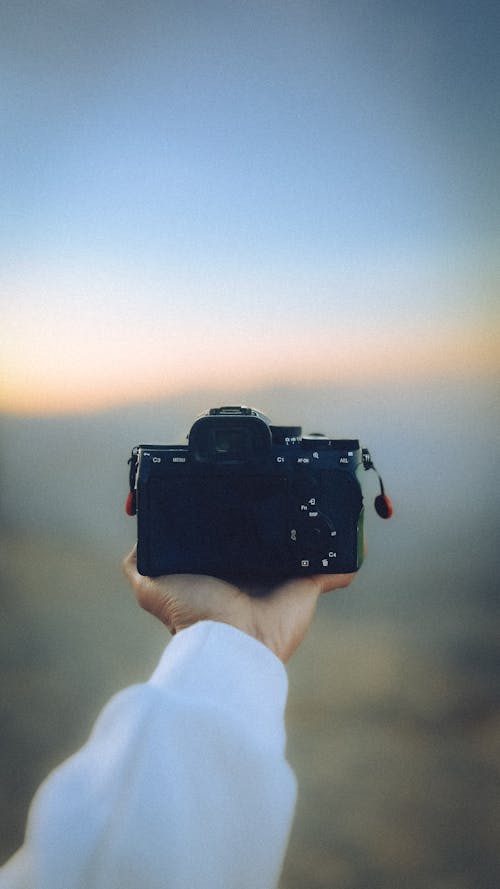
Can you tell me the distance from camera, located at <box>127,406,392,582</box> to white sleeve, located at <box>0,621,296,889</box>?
0.38 metres

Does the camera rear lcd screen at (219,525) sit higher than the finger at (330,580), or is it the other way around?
the camera rear lcd screen at (219,525)

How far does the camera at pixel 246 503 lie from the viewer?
828 millimetres

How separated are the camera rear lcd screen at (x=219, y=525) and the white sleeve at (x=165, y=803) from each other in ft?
1.26

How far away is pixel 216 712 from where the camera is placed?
43 cm

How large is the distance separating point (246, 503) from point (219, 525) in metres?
0.04

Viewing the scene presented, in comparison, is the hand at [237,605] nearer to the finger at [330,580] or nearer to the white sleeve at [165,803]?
the finger at [330,580]

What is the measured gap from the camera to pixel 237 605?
820 millimetres

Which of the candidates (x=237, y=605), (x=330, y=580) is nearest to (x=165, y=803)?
(x=237, y=605)

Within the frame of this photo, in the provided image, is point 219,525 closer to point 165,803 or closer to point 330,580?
point 330,580

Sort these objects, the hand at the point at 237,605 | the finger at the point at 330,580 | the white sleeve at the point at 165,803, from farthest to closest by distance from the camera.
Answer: the finger at the point at 330,580, the hand at the point at 237,605, the white sleeve at the point at 165,803

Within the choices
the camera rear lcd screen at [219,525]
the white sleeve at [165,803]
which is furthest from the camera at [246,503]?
the white sleeve at [165,803]

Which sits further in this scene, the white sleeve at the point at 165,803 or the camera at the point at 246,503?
the camera at the point at 246,503

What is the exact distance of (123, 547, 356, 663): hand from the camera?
79cm

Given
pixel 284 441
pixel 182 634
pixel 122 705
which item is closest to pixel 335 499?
pixel 284 441
